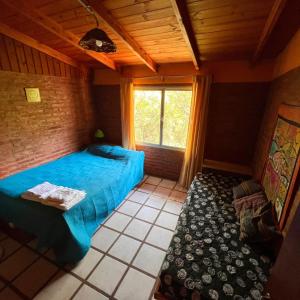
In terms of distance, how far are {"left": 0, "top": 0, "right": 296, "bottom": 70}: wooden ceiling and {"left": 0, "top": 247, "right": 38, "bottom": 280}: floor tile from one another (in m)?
2.65

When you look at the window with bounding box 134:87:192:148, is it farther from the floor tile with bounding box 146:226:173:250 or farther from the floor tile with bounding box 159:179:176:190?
the floor tile with bounding box 146:226:173:250

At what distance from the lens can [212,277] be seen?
3.94 ft

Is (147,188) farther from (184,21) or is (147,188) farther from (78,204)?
(184,21)

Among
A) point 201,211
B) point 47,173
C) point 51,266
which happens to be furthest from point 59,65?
point 201,211

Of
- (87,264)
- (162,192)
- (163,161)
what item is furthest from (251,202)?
(163,161)

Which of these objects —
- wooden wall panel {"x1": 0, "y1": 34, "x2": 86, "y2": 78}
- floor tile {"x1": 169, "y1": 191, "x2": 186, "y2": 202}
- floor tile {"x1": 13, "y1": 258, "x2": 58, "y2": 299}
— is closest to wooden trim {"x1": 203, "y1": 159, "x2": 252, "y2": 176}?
floor tile {"x1": 169, "y1": 191, "x2": 186, "y2": 202}

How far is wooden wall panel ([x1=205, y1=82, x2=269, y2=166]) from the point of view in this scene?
266 cm

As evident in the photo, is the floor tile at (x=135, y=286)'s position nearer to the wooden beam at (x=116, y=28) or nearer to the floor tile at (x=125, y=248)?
the floor tile at (x=125, y=248)

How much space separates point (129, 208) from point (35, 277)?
136 centimetres

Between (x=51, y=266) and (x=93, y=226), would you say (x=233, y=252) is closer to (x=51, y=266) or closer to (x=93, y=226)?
(x=93, y=226)

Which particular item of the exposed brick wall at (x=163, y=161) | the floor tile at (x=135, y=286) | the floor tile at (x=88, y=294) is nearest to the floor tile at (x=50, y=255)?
the floor tile at (x=88, y=294)

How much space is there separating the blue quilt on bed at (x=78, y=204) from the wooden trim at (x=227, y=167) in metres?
1.30

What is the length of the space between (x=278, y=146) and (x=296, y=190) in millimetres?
609

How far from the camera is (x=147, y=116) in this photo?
3.62 metres
